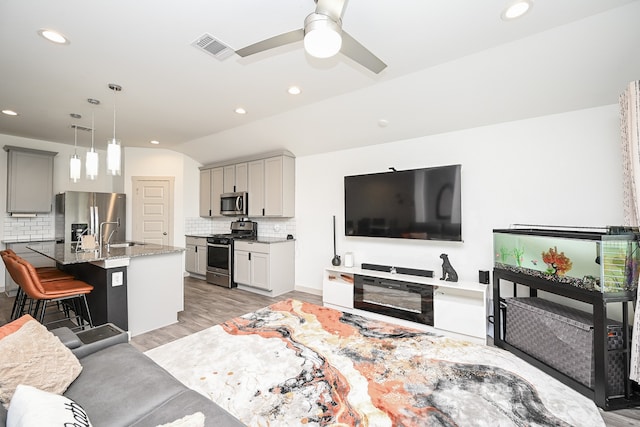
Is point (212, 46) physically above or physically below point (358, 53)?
above

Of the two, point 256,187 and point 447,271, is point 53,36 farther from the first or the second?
point 447,271

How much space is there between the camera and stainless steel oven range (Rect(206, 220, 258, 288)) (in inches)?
196

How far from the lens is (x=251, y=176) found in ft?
16.9

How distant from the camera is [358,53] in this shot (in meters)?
1.73

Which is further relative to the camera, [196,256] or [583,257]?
[196,256]

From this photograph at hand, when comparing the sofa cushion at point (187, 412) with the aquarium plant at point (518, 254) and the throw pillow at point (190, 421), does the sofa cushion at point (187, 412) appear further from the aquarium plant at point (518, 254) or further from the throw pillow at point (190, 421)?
the aquarium plant at point (518, 254)

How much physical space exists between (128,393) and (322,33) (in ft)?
6.70

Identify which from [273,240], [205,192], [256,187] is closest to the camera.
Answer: [273,240]

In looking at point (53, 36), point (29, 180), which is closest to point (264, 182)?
point (53, 36)

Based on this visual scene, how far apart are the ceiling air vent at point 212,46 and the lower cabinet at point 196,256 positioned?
3.88 metres

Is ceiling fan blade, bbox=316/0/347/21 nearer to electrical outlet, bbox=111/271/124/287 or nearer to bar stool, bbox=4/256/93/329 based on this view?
electrical outlet, bbox=111/271/124/287

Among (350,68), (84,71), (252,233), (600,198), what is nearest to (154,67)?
(84,71)

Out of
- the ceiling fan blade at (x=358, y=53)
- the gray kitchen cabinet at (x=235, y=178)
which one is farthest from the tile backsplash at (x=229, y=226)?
the ceiling fan blade at (x=358, y=53)

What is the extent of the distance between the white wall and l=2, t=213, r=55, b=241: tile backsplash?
5.39 m
